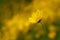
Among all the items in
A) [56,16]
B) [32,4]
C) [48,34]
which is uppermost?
[32,4]

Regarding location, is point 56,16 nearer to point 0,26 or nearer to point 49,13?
point 49,13

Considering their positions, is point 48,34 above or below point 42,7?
below

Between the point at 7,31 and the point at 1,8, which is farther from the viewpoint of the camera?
the point at 1,8

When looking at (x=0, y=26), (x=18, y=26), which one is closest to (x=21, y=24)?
(x=18, y=26)

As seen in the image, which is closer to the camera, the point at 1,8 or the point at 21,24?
the point at 21,24

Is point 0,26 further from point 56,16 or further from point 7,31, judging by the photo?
point 56,16

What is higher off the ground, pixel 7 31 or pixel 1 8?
pixel 1 8
